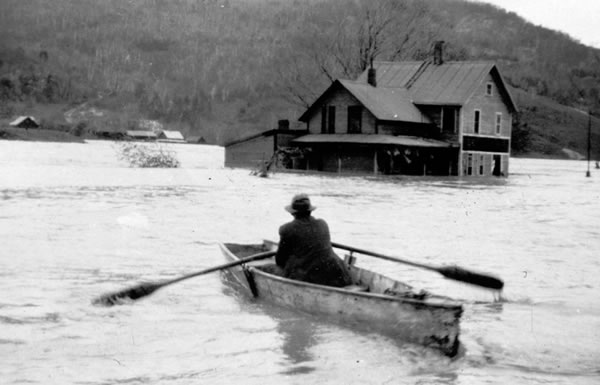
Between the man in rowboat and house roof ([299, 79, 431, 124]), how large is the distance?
3943 centimetres

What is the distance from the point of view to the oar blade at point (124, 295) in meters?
12.3

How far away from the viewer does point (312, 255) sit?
12047 mm

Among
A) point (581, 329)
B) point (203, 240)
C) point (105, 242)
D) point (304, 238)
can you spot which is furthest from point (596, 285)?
point (105, 242)

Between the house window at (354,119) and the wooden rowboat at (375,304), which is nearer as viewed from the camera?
the wooden rowboat at (375,304)

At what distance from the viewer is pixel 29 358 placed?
1006 cm

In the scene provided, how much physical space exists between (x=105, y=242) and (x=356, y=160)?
33.8m

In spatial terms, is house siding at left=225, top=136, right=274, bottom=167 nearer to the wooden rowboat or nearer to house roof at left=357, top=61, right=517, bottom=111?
house roof at left=357, top=61, right=517, bottom=111

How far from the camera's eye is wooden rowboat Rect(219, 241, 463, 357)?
9867mm

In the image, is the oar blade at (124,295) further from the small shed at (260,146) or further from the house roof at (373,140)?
the small shed at (260,146)

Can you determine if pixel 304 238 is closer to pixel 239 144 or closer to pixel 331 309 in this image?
pixel 331 309

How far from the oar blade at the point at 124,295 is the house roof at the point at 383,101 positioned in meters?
39.6

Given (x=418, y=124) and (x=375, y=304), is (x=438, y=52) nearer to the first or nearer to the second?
(x=418, y=124)

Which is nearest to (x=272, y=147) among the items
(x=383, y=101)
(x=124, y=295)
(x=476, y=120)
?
(x=383, y=101)

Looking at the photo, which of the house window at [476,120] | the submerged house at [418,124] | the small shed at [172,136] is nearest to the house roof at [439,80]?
the submerged house at [418,124]
